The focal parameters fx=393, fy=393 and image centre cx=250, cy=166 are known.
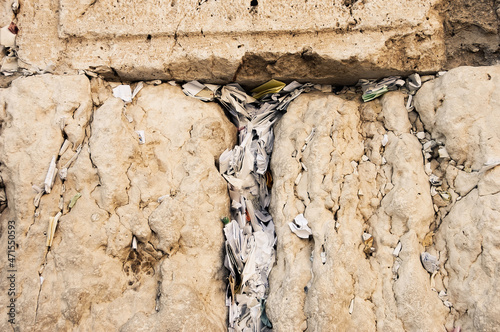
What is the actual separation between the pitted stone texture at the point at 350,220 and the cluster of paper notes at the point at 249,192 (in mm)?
132

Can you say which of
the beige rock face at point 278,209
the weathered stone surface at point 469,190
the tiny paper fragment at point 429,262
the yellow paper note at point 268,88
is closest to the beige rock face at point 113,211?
the beige rock face at point 278,209

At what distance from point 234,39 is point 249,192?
1048 mm

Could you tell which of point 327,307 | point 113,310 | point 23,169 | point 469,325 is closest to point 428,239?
point 469,325

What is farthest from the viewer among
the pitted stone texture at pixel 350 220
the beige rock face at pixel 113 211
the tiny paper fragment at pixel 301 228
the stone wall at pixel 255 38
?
the stone wall at pixel 255 38

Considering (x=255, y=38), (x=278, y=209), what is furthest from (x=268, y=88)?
(x=278, y=209)

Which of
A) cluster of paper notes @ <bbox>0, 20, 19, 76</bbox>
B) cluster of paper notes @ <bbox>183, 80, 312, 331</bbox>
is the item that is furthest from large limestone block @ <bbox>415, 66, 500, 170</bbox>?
cluster of paper notes @ <bbox>0, 20, 19, 76</bbox>

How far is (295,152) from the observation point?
8.49 ft

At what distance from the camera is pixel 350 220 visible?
2.35 meters

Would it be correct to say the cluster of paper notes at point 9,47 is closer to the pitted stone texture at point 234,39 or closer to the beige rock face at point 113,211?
the pitted stone texture at point 234,39

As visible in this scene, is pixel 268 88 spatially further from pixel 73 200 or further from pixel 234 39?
pixel 73 200

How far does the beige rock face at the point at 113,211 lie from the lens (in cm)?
226

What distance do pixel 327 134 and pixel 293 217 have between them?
0.59m

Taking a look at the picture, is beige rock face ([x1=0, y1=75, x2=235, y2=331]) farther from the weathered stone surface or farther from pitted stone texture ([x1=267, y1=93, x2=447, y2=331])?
the weathered stone surface

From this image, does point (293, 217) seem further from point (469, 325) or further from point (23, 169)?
point (23, 169)
